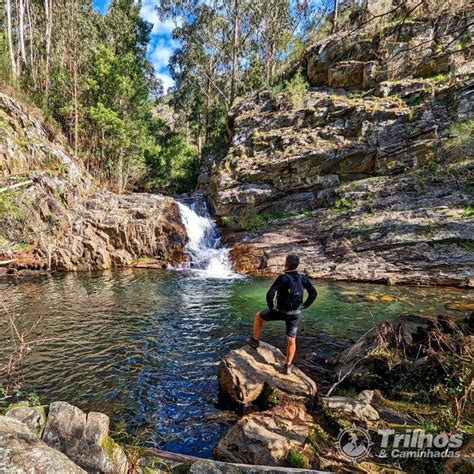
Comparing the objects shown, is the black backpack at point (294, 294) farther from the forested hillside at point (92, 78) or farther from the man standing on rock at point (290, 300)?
the forested hillside at point (92, 78)

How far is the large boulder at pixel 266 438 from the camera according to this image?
340cm

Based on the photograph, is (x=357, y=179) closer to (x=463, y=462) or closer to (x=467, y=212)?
(x=467, y=212)

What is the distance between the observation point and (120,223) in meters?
18.3

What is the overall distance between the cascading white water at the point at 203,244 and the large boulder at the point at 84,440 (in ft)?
41.2

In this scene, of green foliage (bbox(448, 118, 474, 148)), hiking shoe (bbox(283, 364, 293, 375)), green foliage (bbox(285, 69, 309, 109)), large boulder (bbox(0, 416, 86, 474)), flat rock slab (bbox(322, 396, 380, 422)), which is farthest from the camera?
green foliage (bbox(285, 69, 309, 109))

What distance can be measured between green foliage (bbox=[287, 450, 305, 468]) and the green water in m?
1.15

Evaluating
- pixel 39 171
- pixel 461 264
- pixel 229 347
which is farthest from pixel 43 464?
pixel 39 171

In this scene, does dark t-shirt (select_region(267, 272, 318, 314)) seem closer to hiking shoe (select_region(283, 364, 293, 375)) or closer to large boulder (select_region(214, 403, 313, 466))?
hiking shoe (select_region(283, 364, 293, 375))

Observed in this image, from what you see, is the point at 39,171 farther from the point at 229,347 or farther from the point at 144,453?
the point at 144,453

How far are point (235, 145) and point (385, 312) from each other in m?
18.4
